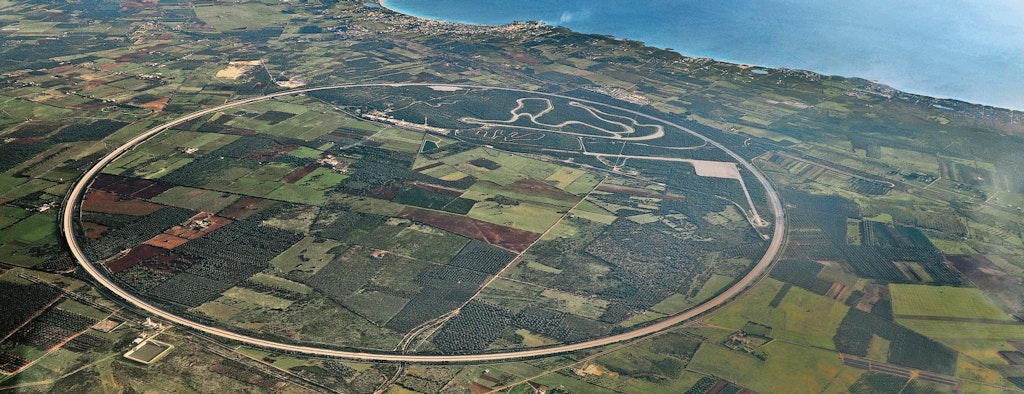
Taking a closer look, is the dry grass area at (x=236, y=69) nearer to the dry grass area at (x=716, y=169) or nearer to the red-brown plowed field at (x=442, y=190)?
the red-brown plowed field at (x=442, y=190)

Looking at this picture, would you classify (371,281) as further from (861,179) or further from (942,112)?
(942,112)

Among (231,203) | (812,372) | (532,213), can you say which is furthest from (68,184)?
(812,372)

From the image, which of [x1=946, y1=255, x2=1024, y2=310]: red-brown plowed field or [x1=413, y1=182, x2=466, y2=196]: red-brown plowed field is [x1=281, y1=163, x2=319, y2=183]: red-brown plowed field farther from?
[x1=946, y1=255, x2=1024, y2=310]: red-brown plowed field

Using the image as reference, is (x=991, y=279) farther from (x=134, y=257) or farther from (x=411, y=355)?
(x=134, y=257)

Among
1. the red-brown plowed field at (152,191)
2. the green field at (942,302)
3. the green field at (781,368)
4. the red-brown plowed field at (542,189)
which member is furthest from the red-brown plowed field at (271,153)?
the green field at (942,302)

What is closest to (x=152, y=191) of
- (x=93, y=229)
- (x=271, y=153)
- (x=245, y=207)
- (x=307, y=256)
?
(x=93, y=229)

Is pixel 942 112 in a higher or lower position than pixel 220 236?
higher
